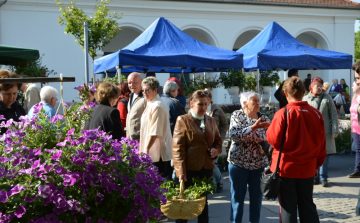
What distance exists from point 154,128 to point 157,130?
4 centimetres

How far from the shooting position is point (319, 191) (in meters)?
6.62

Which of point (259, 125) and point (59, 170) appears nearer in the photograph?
point (59, 170)

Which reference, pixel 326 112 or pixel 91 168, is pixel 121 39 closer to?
pixel 326 112

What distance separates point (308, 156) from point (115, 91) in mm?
2293

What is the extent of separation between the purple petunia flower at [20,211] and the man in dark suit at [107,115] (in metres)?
2.42

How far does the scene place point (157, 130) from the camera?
479 centimetres

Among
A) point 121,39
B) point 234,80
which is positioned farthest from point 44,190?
point 121,39

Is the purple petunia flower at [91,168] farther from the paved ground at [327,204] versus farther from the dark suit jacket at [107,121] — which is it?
the paved ground at [327,204]

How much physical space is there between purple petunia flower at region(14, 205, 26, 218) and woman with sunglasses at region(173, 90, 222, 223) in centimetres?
236

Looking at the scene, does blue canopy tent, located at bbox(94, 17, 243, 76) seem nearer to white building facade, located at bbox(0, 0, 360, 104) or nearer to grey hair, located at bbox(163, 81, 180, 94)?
grey hair, located at bbox(163, 81, 180, 94)

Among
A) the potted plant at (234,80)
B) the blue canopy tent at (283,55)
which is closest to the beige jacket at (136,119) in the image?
the blue canopy tent at (283,55)

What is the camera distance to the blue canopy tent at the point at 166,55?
820cm

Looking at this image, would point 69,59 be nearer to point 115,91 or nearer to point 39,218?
point 115,91

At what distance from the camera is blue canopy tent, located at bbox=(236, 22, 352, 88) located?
10.1m
